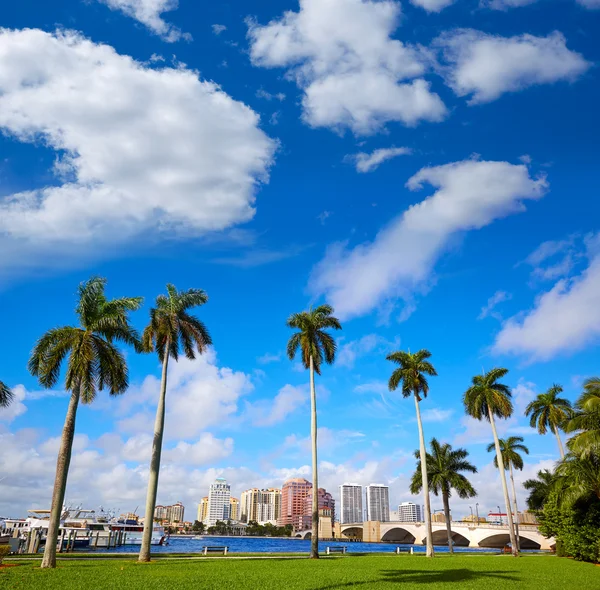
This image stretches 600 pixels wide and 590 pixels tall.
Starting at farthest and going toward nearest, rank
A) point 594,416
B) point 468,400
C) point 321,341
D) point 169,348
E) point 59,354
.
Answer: point 468,400 → point 321,341 → point 594,416 → point 169,348 → point 59,354

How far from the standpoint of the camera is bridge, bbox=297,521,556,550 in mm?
109438

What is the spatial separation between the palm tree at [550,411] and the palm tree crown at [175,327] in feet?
162

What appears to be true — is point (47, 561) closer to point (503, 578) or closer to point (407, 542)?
point (503, 578)

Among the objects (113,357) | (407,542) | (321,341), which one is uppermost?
(321,341)

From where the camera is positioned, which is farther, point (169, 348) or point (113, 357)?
point (169, 348)

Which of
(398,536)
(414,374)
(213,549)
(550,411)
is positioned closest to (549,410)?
(550,411)

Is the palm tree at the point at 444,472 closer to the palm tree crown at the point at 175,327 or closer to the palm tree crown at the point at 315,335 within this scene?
the palm tree crown at the point at 315,335

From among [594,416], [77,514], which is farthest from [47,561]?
[77,514]

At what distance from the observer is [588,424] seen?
38.8 metres

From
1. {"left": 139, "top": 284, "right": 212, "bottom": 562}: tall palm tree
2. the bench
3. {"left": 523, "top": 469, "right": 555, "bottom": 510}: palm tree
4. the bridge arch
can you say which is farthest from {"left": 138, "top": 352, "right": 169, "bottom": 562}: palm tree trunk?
the bridge arch

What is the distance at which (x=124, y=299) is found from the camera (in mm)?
28938

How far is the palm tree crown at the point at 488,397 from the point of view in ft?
178

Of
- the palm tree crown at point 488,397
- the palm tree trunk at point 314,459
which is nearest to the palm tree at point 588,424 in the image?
the palm tree crown at point 488,397

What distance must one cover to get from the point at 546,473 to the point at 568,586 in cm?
5478
